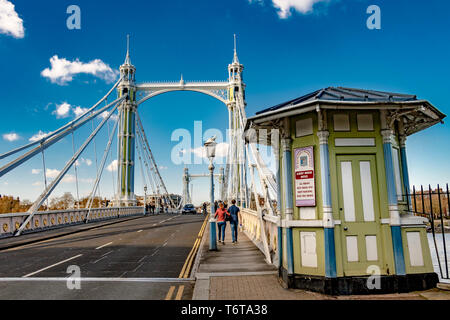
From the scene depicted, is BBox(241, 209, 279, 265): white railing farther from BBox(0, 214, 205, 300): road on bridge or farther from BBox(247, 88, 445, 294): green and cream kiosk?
BBox(0, 214, 205, 300): road on bridge

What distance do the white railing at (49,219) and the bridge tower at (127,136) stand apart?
841 centimetres

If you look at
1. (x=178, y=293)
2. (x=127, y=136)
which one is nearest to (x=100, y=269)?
(x=178, y=293)

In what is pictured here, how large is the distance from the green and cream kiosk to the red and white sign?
2 centimetres

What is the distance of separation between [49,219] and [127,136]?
2303 centimetres

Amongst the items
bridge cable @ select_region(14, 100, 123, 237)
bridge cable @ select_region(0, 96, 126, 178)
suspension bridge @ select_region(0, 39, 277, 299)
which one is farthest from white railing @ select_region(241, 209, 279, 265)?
bridge cable @ select_region(14, 100, 123, 237)

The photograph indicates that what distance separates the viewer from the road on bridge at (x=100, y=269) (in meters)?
6.83

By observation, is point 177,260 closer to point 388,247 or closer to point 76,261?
point 76,261

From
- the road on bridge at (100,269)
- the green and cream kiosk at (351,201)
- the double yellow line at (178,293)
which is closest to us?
the green and cream kiosk at (351,201)

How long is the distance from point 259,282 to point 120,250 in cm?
719

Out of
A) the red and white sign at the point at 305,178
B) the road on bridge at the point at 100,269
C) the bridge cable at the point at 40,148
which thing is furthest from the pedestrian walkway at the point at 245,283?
the bridge cable at the point at 40,148

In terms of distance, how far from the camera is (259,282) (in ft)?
24.0

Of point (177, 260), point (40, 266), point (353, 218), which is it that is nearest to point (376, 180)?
point (353, 218)

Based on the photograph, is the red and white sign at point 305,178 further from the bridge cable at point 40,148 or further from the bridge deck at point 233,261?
the bridge cable at point 40,148

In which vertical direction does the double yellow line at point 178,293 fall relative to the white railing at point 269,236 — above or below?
below
